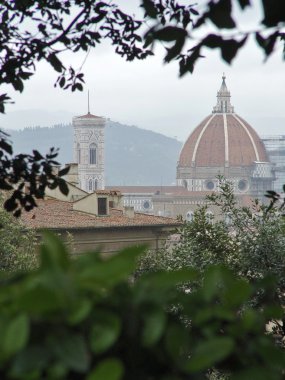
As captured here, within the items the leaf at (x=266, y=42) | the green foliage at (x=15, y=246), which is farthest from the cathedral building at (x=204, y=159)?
the leaf at (x=266, y=42)

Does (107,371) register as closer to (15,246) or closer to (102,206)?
(15,246)

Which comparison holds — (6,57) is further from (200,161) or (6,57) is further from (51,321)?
(200,161)

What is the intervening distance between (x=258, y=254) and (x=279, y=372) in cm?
1064

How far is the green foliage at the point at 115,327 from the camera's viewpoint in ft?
5.47

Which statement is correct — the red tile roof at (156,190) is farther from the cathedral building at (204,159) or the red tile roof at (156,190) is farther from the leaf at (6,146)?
the leaf at (6,146)

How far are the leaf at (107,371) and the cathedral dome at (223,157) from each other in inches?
6472

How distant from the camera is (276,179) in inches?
7165

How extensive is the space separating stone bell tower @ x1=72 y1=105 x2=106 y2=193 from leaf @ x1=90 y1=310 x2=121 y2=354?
16695cm

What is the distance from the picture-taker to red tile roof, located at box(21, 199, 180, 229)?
3216cm

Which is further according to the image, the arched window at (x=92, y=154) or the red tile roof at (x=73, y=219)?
the arched window at (x=92, y=154)

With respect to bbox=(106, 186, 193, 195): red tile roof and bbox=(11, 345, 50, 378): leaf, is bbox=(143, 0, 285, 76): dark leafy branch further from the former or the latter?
bbox=(106, 186, 193, 195): red tile roof

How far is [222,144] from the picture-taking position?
170m

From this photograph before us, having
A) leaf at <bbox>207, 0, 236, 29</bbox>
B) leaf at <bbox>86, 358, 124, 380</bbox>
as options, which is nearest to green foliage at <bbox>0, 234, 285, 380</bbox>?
leaf at <bbox>86, 358, 124, 380</bbox>

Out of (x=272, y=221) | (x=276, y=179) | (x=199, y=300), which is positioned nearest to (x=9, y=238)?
(x=272, y=221)
